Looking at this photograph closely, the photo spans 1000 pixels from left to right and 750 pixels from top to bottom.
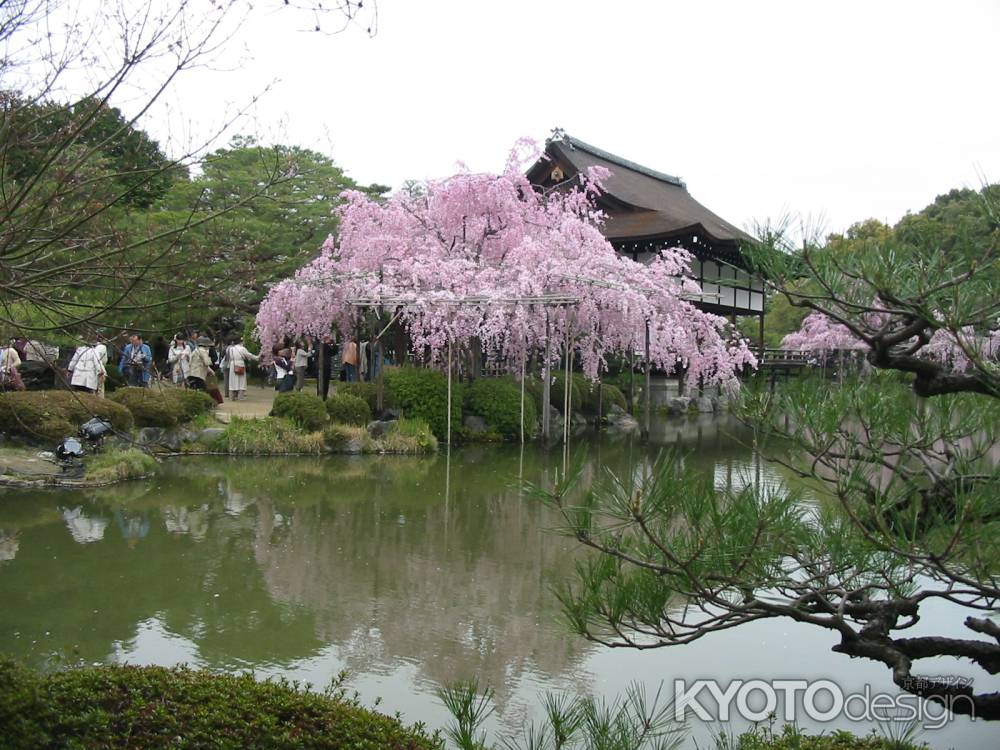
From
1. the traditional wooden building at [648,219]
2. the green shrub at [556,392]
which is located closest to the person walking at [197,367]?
the green shrub at [556,392]

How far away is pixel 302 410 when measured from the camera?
1354 centimetres

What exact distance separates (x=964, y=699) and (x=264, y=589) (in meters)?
4.82

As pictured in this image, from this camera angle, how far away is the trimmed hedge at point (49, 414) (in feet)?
34.9

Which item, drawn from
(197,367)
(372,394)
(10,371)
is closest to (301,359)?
(197,367)

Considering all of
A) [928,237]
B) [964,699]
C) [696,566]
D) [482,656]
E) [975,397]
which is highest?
[928,237]

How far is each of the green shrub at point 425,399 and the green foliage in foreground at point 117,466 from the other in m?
4.57

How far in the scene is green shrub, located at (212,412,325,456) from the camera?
12923mm

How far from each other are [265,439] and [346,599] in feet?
24.1

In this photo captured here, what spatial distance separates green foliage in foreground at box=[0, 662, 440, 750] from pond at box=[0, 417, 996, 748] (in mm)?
956

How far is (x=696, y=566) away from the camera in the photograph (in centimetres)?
217

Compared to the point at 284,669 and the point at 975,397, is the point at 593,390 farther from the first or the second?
the point at 975,397

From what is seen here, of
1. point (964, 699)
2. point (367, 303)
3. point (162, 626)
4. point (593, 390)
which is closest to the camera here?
point (964, 699)

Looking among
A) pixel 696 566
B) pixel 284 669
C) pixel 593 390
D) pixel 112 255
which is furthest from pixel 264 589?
pixel 593 390

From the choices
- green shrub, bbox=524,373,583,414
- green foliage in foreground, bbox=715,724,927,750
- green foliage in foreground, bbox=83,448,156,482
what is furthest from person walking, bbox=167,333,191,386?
green foliage in foreground, bbox=715,724,927,750
